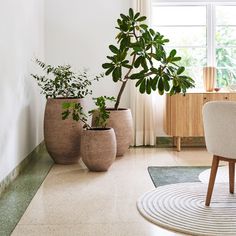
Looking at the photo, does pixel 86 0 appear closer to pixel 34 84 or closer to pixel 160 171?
pixel 34 84

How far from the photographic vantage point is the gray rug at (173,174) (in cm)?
385

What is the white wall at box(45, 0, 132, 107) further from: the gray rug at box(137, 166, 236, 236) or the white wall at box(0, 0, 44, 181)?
the gray rug at box(137, 166, 236, 236)

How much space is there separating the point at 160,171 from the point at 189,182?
53cm

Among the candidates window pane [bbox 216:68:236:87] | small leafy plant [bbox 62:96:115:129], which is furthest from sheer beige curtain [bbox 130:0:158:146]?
small leafy plant [bbox 62:96:115:129]

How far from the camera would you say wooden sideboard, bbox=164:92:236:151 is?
5.29 m

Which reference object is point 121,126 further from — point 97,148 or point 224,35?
point 224,35

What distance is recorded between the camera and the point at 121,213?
9.58ft

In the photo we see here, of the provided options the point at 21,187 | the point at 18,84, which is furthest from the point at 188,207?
the point at 18,84

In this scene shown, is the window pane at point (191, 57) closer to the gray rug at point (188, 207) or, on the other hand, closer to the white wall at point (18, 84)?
the white wall at point (18, 84)

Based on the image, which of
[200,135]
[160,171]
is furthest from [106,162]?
[200,135]

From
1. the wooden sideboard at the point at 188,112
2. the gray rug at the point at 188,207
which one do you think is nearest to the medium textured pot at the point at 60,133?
the gray rug at the point at 188,207

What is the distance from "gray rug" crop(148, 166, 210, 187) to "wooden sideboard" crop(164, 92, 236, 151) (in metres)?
0.95

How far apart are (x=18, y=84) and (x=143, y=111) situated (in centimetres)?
205

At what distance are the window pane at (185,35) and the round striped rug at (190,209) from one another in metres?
2.83
